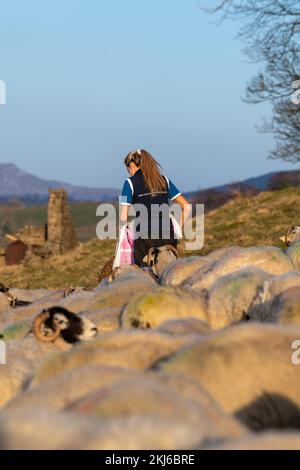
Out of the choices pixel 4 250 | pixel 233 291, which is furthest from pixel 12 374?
pixel 4 250

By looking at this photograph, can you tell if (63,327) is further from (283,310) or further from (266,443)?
(266,443)

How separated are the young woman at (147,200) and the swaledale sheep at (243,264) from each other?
232cm

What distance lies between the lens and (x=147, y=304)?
517cm

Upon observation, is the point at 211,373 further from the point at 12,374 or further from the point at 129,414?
the point at 12,374

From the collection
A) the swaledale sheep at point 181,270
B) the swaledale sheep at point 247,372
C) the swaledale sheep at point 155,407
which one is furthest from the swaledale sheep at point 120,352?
the swaledale sheep at point 181,270

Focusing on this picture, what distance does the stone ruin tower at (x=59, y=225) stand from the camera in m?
29.2

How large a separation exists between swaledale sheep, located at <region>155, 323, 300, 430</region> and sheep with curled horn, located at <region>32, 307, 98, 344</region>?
4.07 ft

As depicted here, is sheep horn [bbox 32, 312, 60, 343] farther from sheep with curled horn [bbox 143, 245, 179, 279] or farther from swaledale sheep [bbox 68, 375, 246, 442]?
sheep with curled horn [bbox 143, 245, 179, 279]

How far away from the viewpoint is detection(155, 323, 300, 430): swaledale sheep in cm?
340

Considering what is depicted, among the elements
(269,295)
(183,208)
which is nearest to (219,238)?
(183,208)

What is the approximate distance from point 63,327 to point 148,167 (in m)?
4.38

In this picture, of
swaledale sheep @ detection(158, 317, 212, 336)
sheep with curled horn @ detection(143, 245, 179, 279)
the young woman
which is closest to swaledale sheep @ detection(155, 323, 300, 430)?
swaledale sheep @ detection(158, 317, 212, 336)

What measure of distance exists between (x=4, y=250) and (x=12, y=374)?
2498 cm
